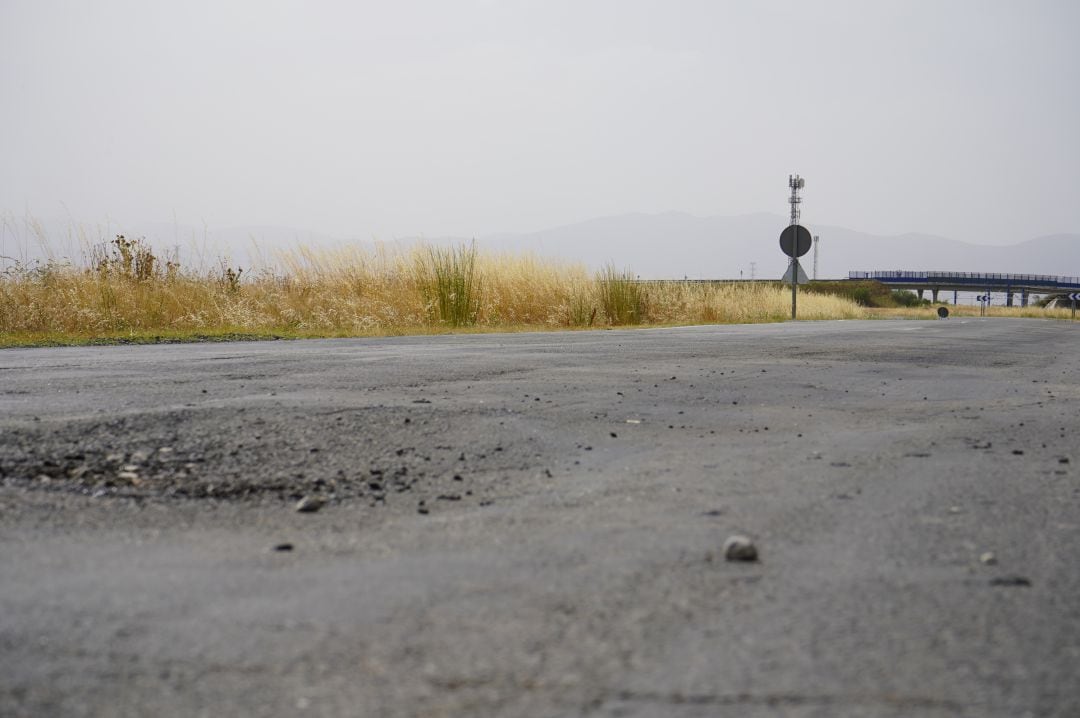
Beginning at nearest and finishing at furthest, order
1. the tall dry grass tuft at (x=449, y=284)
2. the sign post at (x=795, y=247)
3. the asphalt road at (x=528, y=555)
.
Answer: the asphalt road at (x=528, y=555) → the tall dry grass tuft at (x=449, y=284) → the sign post at (x=795, y=247)

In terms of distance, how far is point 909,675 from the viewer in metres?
1.95

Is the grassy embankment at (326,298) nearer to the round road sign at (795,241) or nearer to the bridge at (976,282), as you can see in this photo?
the round road sign at (795,241)

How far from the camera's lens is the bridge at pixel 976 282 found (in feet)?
333

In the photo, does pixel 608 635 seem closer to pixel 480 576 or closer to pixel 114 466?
pixel 480 576

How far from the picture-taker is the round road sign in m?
30.1

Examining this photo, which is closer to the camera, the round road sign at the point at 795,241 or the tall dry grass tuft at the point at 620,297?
the tall dry grass tuft at the point at 620,297

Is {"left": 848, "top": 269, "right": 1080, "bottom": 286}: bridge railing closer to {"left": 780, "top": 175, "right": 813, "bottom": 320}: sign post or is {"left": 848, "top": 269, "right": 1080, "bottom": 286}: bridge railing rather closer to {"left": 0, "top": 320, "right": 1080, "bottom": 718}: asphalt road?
{"left": 780, "top": 175, "right": 813, "bottom": 320}: sign post

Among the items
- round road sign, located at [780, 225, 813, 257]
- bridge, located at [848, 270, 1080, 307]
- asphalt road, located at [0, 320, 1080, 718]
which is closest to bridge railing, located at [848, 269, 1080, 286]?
bridge, located at [848, 270, 1080, 307]

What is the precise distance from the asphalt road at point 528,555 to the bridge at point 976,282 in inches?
3989

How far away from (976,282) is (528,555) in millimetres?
111373

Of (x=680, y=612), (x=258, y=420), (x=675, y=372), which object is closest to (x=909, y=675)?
(x=680, y=612)

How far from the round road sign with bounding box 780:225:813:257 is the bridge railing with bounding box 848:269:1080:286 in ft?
245

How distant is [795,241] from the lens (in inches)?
1198

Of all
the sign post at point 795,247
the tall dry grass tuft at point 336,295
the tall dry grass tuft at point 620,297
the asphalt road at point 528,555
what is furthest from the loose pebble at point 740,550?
the sign post at point 795,247
